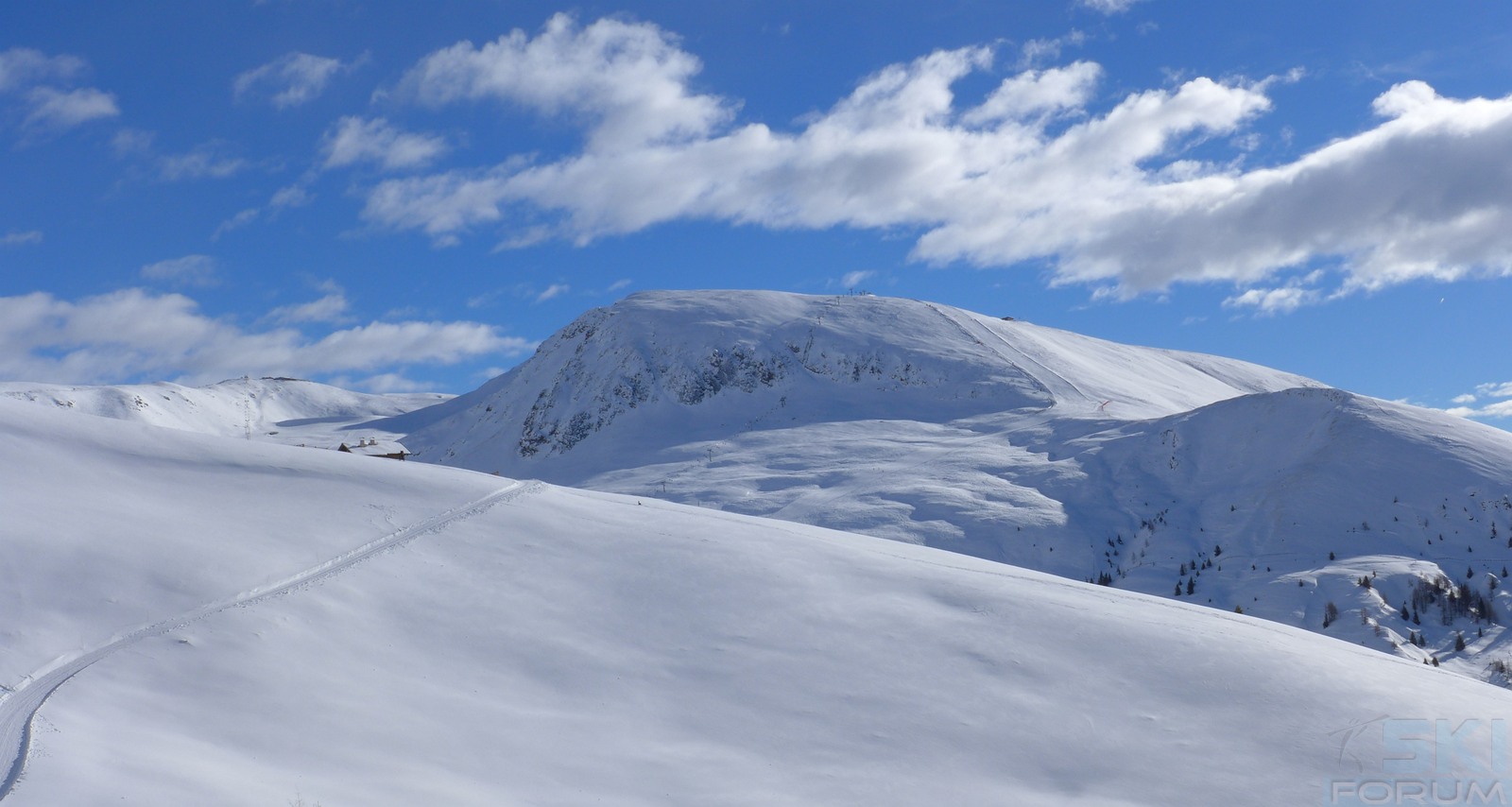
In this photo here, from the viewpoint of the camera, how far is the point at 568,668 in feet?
65.3

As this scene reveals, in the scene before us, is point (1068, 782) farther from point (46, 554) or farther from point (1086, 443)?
point (1086, 443)

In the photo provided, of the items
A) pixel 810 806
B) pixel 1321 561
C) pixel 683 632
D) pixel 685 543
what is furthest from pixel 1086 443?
pixel 810 806

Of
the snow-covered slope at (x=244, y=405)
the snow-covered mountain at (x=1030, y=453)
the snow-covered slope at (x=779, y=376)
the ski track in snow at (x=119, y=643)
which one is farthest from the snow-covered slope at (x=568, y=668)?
the snow-covered slope at (x=244, y=405)

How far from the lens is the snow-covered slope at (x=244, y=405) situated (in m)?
124

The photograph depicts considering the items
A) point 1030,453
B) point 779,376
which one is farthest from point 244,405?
point 1030,453

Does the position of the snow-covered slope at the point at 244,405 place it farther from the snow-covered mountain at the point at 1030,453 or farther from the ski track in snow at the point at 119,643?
the ski track in snow at the point at 119,643

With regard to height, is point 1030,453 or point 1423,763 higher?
point 1030,453

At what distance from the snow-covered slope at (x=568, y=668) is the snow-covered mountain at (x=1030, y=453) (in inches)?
934

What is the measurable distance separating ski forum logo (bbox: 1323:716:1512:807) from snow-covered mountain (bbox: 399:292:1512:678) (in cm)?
2207

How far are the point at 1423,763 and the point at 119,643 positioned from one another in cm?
2211

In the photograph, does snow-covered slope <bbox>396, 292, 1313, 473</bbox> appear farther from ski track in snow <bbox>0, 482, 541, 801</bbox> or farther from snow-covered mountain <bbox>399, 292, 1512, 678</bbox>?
ski track in snow <bbox>0, 482, 541, 801</bbox>

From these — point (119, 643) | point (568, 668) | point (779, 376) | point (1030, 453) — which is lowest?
point (568, 668)

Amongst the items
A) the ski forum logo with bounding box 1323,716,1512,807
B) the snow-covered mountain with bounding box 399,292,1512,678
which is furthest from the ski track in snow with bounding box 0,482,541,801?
the snow-covered mountain with bounding box 399,292,1512,678

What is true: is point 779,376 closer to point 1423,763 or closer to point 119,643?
point 1423,763
